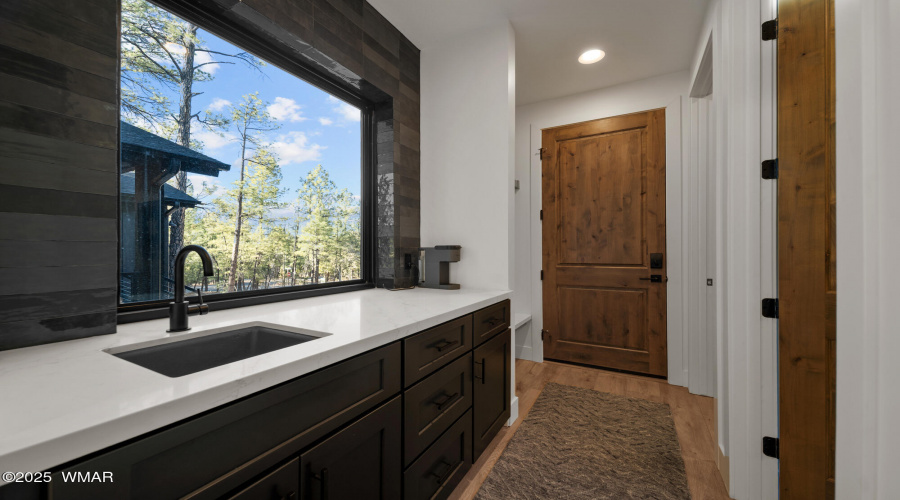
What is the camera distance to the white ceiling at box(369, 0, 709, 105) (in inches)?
82.0

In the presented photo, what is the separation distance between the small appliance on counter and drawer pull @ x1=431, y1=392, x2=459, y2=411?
2.73 feet

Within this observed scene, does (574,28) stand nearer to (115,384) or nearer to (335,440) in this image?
(335,440)

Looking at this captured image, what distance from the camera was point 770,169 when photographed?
1457mm

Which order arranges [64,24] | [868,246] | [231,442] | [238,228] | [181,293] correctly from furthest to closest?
[238,228]
[181,293]
[64,24]
[231,442]
[868,246]

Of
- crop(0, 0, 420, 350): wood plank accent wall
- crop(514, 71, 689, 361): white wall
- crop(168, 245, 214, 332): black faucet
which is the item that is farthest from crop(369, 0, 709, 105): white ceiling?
crop(168, 245, 214, 332): black faucet

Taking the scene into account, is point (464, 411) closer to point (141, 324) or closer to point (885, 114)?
point (141, 324)

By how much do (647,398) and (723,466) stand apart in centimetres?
89

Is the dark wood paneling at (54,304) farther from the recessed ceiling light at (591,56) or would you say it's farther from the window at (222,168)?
the recessed ceiling light at (591,56)

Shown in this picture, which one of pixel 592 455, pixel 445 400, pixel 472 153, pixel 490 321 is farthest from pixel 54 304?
pixel 592 455

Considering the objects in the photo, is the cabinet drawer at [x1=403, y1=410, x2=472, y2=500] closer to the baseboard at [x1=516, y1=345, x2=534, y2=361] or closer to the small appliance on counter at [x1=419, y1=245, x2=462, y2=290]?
the small appliance on counter at [x1=419, y1=245, x2=462, y2=290]

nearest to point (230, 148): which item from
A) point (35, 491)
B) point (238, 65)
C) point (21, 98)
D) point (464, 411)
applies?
point (238, 65)

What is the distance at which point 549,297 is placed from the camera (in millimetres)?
3340

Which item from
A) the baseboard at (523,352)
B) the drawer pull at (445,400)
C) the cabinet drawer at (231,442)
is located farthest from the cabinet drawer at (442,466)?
the baseboard at (523,352)

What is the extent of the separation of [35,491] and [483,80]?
239 cm
